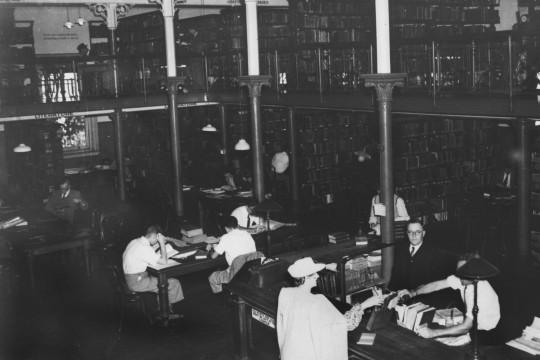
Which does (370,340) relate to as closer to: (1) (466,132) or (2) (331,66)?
(2) (331,66)

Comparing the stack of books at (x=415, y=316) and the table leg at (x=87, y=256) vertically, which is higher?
the stack of books at (x=415, y=316)

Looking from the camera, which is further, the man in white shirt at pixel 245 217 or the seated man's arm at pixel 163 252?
the man in white shirt at pixel 245 217

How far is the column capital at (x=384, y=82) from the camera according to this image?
25.6 feet

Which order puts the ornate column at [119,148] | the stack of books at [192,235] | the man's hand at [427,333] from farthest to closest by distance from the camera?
the ornate column at [119,148]
the stack of books at [192,235]
the man's hand at [427,333]

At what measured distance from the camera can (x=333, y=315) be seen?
16.0ft

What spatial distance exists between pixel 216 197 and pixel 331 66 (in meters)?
3.24

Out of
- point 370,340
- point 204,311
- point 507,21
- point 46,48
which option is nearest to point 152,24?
point 46,48


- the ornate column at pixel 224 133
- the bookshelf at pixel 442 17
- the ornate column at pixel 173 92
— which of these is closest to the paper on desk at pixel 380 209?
the ornate column at pixel 173 92

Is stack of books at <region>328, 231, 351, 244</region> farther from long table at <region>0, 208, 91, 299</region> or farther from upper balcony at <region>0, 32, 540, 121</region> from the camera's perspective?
long table at <region>0, 208, 91, 299</region>

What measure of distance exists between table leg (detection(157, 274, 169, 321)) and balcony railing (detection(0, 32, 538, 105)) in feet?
16.0

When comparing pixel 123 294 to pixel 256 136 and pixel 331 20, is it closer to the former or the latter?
pixel 256 136

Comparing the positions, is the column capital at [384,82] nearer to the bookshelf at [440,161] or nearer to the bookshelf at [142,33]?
the bookshelf at [440,161]

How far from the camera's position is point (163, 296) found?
26.2 ft

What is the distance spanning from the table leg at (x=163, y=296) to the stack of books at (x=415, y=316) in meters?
3.21
